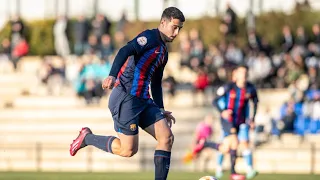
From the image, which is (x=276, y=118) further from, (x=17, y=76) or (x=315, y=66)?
(x=17, y=76)

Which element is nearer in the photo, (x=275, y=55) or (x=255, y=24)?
(x=275, y=55)

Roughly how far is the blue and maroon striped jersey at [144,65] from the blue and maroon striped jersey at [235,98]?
5.01 meters

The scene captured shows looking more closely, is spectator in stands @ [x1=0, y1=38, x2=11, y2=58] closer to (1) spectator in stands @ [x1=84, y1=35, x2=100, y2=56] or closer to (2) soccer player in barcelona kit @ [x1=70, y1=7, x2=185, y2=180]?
(1) spectator in stands @ [x1=84, y1=35, x2=100, y2=56]

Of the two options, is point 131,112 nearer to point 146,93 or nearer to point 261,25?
point 146,93

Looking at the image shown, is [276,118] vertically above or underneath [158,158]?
above

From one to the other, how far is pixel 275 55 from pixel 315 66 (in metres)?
2.48

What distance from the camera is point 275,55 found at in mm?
30312

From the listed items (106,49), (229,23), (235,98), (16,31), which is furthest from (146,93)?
(16,31)

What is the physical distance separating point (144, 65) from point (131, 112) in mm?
597

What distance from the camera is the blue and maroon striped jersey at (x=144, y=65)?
11805mm

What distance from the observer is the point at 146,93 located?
1216 centimetres

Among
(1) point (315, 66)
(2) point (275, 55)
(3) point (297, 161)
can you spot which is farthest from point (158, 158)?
(2) point (275, 55)

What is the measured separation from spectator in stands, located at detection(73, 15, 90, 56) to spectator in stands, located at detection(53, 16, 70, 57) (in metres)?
1.15

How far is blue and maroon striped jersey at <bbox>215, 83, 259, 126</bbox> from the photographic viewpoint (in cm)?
1716
